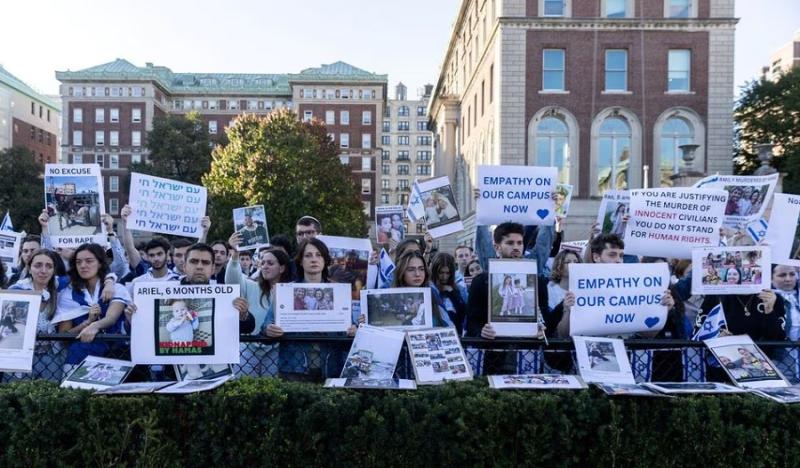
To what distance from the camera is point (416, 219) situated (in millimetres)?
9961

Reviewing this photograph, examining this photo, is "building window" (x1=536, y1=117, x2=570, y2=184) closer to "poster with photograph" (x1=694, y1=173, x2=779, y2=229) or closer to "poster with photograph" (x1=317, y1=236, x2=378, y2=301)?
"poster with photograph" (x1=694, y1=173, x2=779, y2=229)

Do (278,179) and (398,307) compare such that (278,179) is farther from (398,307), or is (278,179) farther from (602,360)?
(602,360)

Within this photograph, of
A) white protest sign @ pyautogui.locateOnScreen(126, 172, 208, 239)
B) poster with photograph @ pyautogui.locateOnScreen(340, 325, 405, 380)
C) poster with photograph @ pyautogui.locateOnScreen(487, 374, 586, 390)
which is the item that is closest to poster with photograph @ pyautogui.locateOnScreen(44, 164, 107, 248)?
white protest sign @ pyautogui.locateOnScreen(126, 172, 208, 239)

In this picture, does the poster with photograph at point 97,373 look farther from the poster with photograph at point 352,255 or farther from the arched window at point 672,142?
the arched window at point 672,142

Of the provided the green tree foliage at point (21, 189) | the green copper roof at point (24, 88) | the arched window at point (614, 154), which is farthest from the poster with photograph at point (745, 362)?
the green copper roof at point (24, 88)

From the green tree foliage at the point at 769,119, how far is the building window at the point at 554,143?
521 inches

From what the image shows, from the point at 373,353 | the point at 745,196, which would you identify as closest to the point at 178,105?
the point at 745,196

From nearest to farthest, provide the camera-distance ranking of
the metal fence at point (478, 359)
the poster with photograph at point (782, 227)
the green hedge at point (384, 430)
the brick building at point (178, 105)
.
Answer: the green hedge at point (384, 430) < the metal fence at point (478, 359) < the poster with photograph at point (782, 227) < the brick building at point (178, 105)

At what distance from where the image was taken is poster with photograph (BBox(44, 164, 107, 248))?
314 inches

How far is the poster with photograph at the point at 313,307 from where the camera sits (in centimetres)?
549

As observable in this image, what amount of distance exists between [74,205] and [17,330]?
122 inches

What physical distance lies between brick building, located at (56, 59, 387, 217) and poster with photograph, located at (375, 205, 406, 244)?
8764 centimetres

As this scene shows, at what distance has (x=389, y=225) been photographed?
35.9 feet

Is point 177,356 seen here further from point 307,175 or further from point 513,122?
point 307,175
